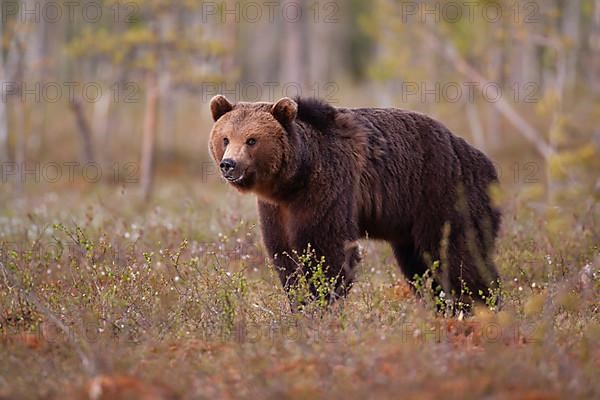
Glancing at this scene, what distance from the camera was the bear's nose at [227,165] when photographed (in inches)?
269

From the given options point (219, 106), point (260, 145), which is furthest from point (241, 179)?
point (219, 106)

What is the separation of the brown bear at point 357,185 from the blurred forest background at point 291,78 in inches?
39.6

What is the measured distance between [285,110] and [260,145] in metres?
0.38

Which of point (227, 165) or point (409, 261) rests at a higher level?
point (227, 165)

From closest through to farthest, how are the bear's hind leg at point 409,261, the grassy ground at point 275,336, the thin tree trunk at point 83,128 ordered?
the grassy ground at point 275,336
the bear's hind leg at point 409,261
the thin tree trunk at point 83,128

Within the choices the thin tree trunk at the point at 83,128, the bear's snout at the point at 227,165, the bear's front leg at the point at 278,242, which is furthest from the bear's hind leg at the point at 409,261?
the thin tree trunk at the point at 83,128

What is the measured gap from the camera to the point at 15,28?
16703mm

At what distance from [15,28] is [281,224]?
38.5ft

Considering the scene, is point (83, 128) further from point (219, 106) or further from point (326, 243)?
point (326, 243)

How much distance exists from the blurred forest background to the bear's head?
7.53 ft

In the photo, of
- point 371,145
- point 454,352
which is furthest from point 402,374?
point 371,145

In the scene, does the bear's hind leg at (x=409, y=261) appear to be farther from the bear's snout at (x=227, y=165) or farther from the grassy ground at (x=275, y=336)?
the bear's snout at (x=227, y=165)

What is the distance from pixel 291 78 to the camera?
21219 millimetres

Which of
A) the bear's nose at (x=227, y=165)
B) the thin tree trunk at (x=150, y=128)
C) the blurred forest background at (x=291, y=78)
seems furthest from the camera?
the thin tree trunk at (x=150, y=128)
